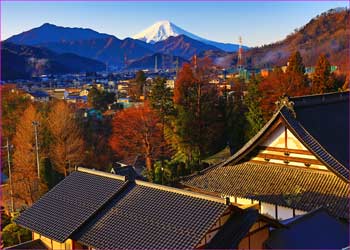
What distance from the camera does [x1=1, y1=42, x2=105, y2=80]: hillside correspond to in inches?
3049

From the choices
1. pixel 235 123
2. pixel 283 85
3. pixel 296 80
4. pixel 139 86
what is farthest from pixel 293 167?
pixel 139 86

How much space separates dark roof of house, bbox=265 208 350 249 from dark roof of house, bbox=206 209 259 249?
69 centimetres

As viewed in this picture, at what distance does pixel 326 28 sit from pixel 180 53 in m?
130

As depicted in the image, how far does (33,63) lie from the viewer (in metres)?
91.7

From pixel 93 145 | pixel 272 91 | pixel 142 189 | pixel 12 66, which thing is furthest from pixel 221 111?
pixel 12 66

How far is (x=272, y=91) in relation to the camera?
81.4ft

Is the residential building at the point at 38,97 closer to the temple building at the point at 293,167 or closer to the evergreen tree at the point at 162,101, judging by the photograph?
the evergreen tree at the point at 162,101

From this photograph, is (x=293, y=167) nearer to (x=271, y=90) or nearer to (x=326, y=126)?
(x=326, y=126)

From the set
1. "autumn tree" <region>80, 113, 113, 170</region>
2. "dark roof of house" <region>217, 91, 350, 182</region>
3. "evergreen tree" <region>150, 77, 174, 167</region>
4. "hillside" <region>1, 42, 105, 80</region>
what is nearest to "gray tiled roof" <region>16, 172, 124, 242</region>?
"dark roof of house" <region>217, 91, 350, 182</region>

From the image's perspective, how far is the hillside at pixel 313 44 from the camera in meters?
54.8

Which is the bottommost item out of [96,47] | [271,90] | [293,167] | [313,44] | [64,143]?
[64,143]

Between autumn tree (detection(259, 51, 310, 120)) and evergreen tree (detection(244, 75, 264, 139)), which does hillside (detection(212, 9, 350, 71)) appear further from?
evergreen tree (detection(244, 75, 264, 139))

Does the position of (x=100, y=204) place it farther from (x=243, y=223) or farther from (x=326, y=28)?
(x=326, y=28)

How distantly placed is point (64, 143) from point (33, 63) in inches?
3001
